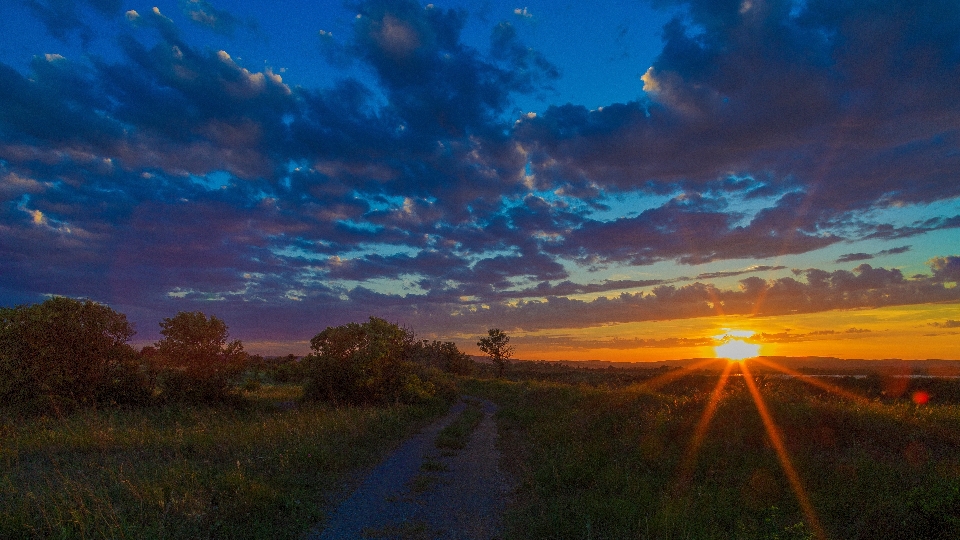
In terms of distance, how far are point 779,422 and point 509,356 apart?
201ft

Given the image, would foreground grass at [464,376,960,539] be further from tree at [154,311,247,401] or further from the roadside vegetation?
tree at [154,311,247,401]

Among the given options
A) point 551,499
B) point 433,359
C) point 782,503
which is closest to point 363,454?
point 551,499

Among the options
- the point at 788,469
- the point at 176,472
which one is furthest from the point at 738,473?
the point at 176,472

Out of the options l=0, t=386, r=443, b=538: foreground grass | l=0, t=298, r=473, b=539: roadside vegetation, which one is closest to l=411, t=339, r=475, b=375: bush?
l=0, t=298, r=473, b=539: roadside vegetation

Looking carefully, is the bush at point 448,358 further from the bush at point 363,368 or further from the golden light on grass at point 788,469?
the golden light on grass at point 788,469

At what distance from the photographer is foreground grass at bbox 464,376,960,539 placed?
8195mm

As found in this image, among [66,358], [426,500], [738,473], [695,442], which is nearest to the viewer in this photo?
[426,500]

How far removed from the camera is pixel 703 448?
12.8 meters

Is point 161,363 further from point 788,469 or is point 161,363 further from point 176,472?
point 788,469

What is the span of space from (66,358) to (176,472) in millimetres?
18120

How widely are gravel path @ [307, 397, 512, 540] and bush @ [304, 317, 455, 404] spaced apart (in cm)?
1113

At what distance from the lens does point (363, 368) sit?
27172mm

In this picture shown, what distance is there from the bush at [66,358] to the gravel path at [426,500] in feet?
59.6

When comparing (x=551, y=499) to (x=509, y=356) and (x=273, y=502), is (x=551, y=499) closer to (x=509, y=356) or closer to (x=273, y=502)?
(x=273, y=502)
